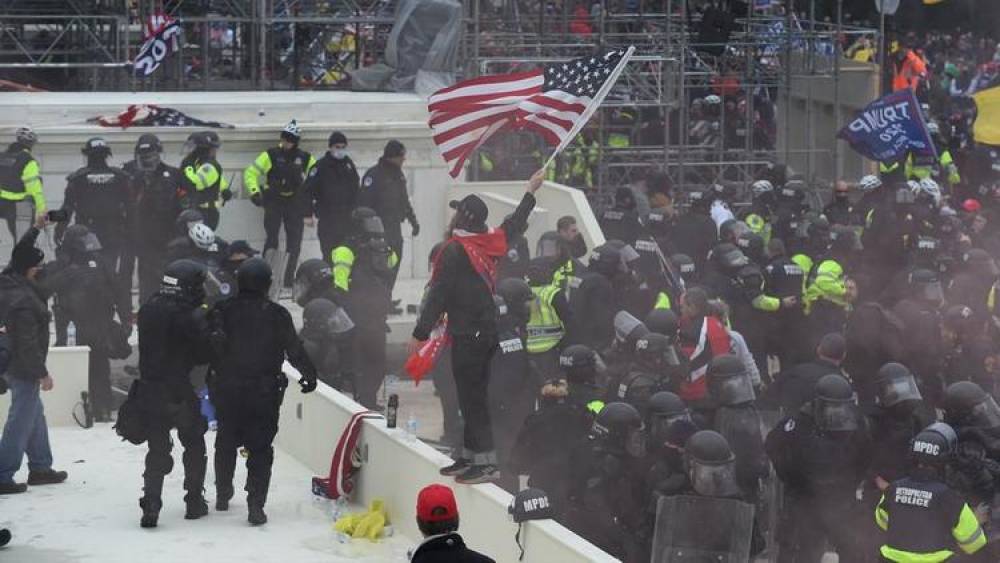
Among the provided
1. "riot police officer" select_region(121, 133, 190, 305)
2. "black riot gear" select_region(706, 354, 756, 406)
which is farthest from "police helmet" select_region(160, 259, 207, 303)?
"riot police officer" select_region(121, 133, 190, 305)

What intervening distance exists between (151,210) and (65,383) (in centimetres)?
324

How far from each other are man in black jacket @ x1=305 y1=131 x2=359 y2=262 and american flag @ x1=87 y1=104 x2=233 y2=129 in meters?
2.09

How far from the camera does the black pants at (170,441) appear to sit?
1268 cm

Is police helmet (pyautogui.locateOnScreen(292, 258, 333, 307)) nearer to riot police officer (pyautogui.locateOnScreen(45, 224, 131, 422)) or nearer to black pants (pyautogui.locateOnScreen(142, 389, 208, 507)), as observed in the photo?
riot police officer (pyautogui.locateOnScreen(45, 224, 131, 422))

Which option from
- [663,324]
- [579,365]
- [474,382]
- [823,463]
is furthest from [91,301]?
[823,463]

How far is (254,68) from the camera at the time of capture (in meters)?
28.8

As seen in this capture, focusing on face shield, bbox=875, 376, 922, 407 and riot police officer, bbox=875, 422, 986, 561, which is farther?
face shield, bbox=875, 376, 922, 407

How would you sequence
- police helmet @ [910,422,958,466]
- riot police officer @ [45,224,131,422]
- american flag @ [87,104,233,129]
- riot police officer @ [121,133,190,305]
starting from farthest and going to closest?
american flag @ [87,104,233,129] < riot police officer @ [121,133,190,305] < riot police officer @ [45,224,131,422] < police helmet @ [910,422,958,466]

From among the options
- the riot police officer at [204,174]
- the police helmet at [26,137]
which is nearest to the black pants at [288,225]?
the riot police officer at [204,174]

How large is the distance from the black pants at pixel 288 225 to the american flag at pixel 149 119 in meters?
1.36

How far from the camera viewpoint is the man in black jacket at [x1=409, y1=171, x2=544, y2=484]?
1223 centimetres

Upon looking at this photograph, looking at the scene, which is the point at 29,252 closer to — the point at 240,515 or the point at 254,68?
the point at 240,515

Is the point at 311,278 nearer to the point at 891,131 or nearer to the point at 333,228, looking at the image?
the point at 333,228

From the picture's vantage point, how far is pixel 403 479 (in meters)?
13.1
